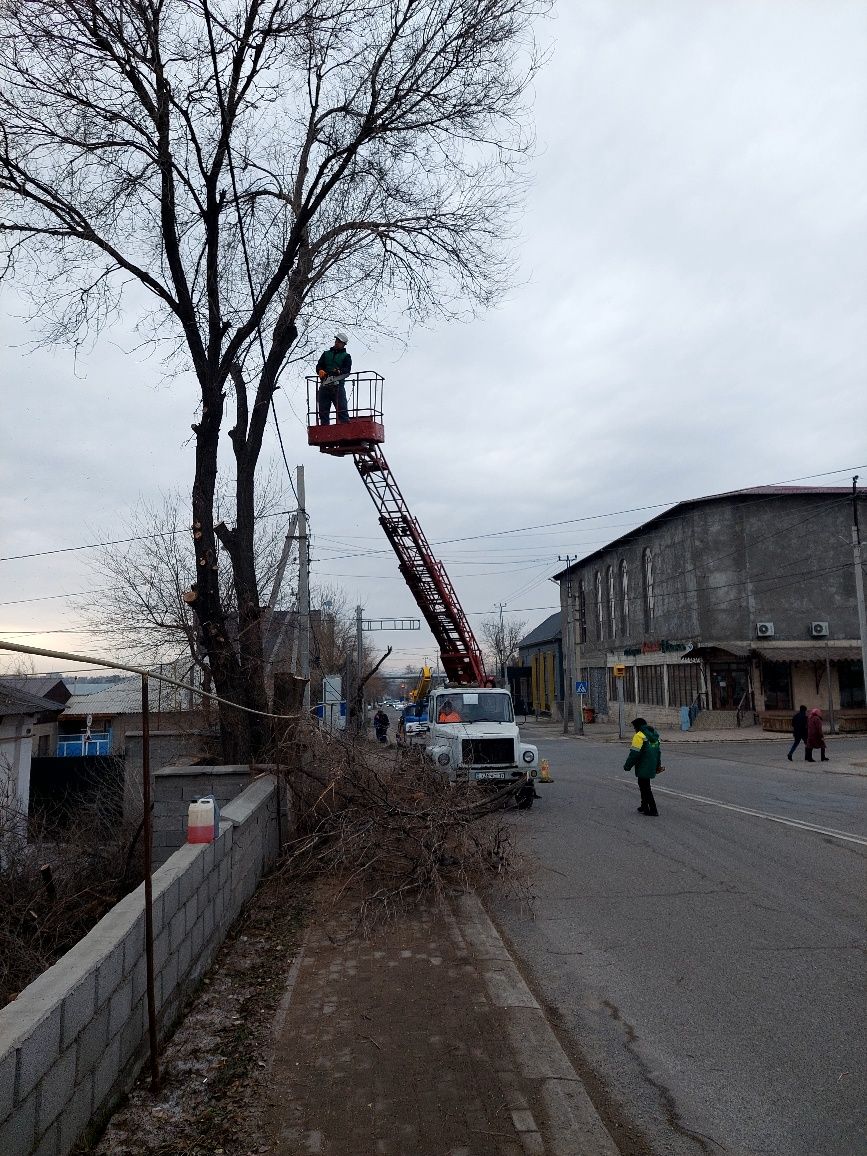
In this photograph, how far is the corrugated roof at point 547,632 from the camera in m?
67.8

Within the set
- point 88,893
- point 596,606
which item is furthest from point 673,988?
point 596,606

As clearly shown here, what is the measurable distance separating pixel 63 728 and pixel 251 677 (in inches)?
1446

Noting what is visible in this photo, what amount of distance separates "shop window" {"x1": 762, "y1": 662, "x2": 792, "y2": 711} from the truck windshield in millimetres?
26204

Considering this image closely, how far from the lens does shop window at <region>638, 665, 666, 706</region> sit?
45.2 meters

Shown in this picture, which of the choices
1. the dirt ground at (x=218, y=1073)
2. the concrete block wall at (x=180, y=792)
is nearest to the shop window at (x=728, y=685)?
the concrete block wall at (x=180, y=792)

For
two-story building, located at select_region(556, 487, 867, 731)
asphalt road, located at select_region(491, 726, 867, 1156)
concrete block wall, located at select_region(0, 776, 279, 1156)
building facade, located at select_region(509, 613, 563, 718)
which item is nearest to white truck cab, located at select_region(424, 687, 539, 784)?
asphalt road, located at select_region(491, 726, 867, 1156)

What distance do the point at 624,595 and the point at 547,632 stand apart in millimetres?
20381

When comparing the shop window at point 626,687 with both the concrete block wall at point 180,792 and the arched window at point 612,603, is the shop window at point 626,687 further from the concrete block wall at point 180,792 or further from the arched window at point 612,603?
the concrete block wall at point 180,792

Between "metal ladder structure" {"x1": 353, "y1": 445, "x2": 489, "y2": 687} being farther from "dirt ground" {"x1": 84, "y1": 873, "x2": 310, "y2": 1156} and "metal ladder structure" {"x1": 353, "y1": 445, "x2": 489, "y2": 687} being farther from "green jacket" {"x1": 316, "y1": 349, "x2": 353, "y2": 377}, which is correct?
"dirt ground" {"x1": 84, "y1": 873, "x2": 310, "y2": 1156}

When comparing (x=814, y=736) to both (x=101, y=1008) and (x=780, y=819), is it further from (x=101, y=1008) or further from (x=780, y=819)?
(x=101, y=1008)

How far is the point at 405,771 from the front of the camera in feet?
33.4

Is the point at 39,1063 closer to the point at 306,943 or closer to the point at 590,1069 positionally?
the point at 590,1069

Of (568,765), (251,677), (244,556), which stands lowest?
(568,765)

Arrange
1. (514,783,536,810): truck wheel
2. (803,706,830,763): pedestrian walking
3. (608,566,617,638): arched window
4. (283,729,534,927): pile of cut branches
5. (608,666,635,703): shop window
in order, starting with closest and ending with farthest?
(283,729,534,927): pile of cut branches
(514,783,536,810): truck wheel
(803,706,830,763): pedestrian walking
(608,666,635,703): shop window
(608,566,617,638): arched window
